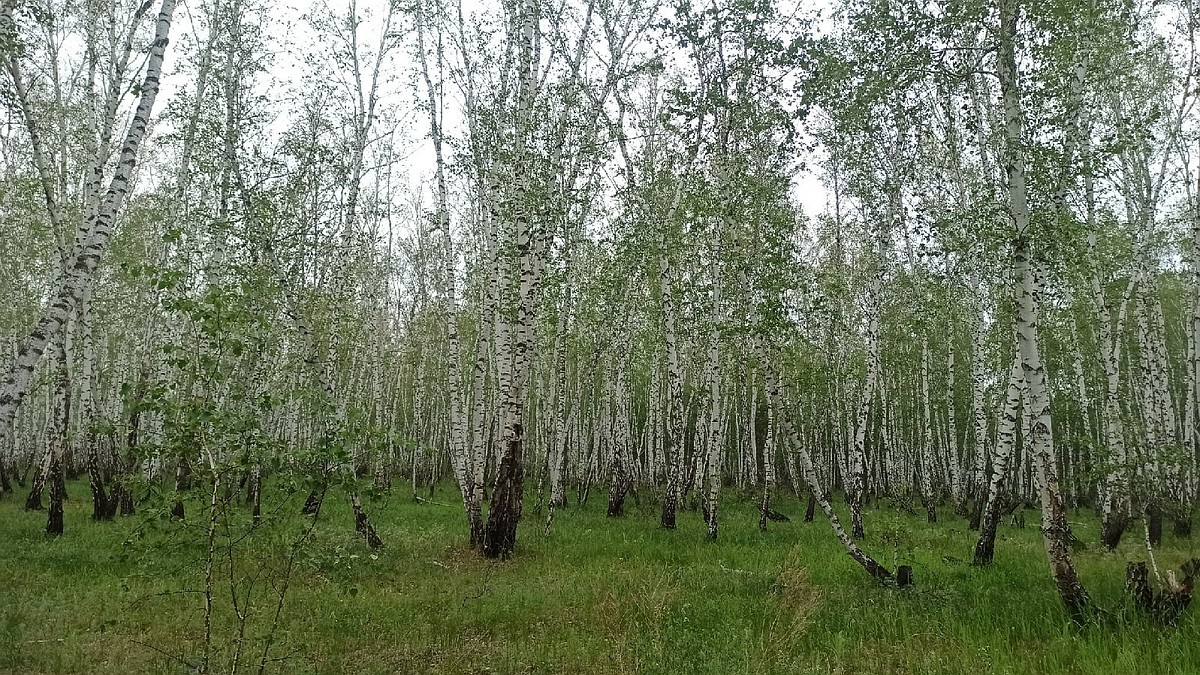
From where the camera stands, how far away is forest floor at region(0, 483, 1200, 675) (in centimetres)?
649

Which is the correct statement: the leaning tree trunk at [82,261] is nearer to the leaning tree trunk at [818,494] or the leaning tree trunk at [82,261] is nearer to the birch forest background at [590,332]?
the birch forest background at [590,332]

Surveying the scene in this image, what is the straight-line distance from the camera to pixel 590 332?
21109mm

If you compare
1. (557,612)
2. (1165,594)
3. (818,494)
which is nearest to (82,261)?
(557,612)

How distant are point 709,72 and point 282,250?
1063 cm

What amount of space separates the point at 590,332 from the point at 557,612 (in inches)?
508

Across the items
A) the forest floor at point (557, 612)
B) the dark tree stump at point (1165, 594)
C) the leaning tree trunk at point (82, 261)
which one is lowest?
the forest floor at point (557, 612)

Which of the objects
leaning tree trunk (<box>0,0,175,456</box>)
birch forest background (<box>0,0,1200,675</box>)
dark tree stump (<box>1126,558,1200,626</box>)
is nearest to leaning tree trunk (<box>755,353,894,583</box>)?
birch forest background (<box>0,0,1200,675</box>)

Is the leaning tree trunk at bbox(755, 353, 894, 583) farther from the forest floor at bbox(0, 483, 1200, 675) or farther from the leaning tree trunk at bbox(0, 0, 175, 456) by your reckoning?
the leaning tree trunk at bbox(0, 0, 175, 456)

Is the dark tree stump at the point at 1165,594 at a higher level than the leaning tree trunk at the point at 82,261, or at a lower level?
lower

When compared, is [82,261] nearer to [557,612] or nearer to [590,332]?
[557,612]

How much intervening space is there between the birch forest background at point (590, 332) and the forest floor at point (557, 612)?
0.23ft

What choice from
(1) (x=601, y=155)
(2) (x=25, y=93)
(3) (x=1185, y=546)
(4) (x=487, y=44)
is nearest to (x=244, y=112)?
(4) (x=487, y=44)

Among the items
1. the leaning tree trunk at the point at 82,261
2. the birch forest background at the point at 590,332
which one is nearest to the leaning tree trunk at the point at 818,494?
the birch forest background at the point at 590,332

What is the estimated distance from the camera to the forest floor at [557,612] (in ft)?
21.3
